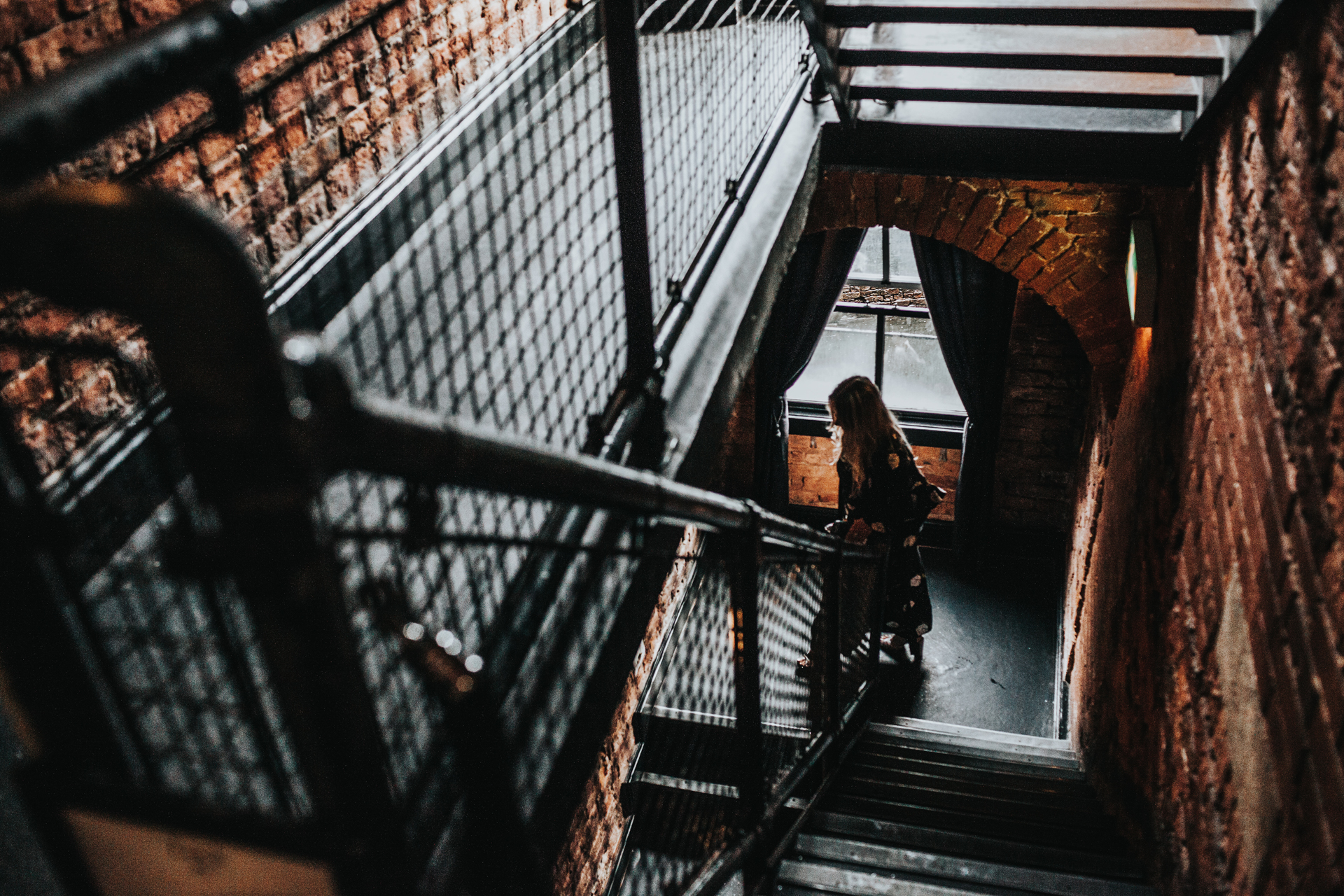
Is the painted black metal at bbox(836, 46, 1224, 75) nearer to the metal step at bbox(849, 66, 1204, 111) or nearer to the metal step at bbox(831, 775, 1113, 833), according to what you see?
the metal step at bbox(849, 66, 1204, 111)

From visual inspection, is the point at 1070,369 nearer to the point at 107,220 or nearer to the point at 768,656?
the point at 768,656

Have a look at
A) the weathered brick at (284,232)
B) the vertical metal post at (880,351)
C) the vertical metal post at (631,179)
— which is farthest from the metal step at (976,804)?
the vertical metal post at (880,351)

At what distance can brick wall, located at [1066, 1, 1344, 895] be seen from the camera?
4.82 feet

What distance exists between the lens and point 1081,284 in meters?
4.23

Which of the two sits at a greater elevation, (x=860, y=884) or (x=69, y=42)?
(x=69, y=42)

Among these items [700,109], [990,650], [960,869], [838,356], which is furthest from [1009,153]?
[838,356]

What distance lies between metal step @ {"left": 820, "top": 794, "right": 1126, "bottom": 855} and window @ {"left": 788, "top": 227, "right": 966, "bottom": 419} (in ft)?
13.4

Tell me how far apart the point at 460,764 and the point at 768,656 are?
292 cm

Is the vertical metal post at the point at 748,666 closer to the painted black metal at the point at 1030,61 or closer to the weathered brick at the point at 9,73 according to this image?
the weathered brick at the point at 9,73

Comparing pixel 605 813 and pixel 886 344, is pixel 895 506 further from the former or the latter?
pixel 886 344

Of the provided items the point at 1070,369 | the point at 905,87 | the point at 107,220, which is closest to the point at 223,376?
the point at 107,220

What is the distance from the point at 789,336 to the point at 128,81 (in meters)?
6.07

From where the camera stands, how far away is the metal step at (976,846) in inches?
111

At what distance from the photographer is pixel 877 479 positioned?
16.0ft
